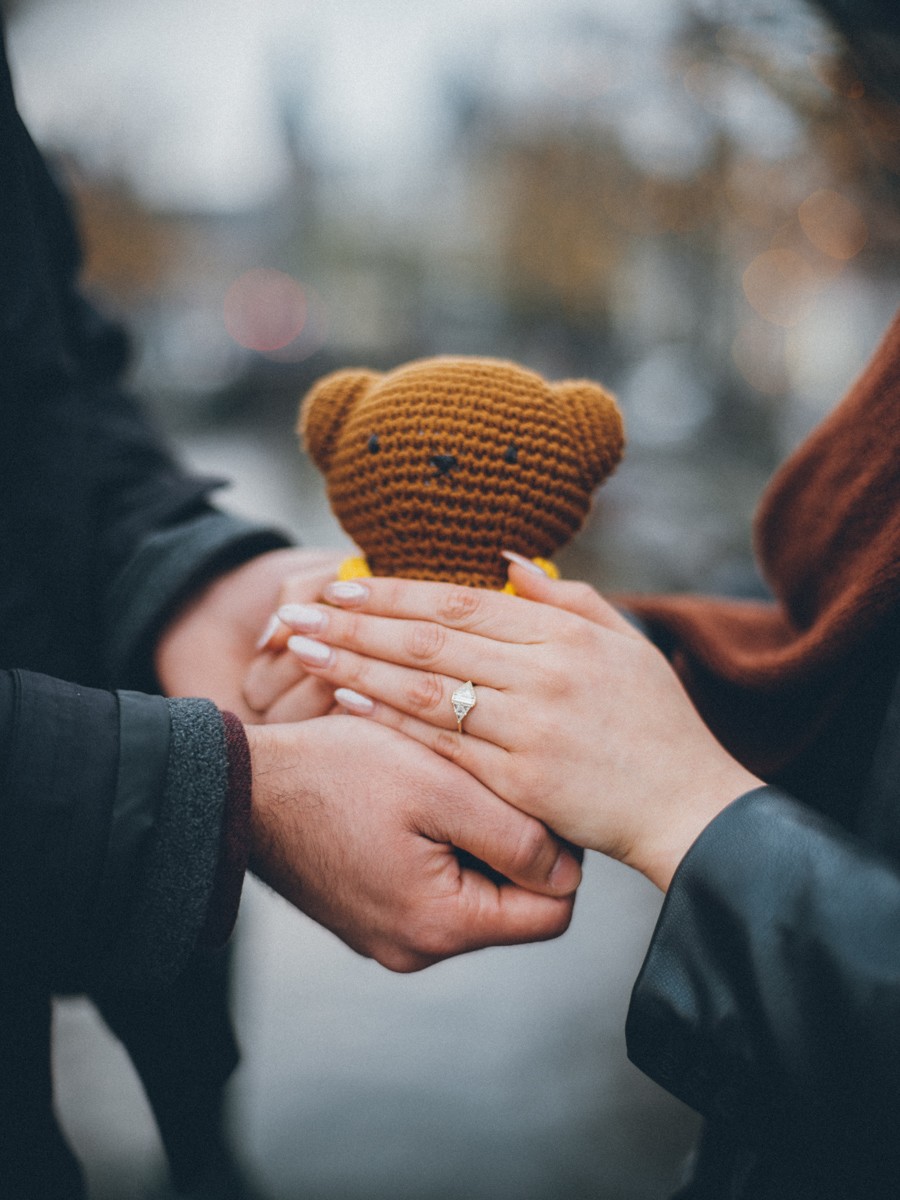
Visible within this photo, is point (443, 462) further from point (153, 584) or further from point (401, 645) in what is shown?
point (153, 584)

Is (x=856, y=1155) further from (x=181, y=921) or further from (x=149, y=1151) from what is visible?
(x=149, y=1151)

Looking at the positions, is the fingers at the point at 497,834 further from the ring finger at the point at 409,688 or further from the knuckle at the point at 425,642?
the knuckle at the point at 425,642

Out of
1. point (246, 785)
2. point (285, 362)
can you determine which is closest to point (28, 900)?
point (246, 785)

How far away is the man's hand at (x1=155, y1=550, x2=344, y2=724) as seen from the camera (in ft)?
4.83

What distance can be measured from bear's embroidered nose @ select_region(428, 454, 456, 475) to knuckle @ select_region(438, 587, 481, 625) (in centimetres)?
19

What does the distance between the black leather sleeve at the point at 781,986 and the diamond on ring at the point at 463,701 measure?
1.18 feet

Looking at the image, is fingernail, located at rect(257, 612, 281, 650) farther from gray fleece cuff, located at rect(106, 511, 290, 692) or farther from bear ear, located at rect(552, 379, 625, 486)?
bear ear, located at rect(552, 379, 625, 486)

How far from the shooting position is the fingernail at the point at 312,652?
4.28 ft

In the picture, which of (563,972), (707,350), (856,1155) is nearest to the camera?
(856,1155)

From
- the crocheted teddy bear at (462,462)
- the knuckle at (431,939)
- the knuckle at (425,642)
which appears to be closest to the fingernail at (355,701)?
the knuckle at (425,642)

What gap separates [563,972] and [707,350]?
Answer: 45.5 feet

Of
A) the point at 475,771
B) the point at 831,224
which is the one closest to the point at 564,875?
the point at 475,771

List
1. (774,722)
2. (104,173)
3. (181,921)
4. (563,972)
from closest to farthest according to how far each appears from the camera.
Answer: (181,921), (774,722), (563,972), (104,173)

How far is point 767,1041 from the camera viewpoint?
3.28 ft
